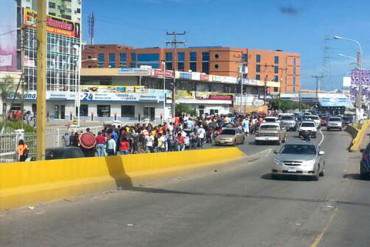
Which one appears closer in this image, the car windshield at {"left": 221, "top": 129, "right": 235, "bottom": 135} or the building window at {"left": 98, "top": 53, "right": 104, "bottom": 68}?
the car windshield at {"left": 221, "top": 129, "right": 235, "bottom": 135}

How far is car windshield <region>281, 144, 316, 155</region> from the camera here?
2494 centimetres

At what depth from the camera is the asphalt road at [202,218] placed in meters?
10.2

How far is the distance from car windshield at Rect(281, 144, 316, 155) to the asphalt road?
405 centimetres

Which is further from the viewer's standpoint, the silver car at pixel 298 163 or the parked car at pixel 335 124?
the parked car at pixel 335 124

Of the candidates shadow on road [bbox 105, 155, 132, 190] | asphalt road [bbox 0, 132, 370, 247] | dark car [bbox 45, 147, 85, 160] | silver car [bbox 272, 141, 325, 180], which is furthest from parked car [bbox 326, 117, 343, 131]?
shadow on road [bbox 105, 155, 132, 190]

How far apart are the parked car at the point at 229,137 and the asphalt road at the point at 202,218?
27.8m

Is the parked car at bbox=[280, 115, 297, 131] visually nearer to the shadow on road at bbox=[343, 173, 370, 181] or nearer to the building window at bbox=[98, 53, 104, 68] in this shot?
the shadow on road at bbox=[343, 173, 370, 181]

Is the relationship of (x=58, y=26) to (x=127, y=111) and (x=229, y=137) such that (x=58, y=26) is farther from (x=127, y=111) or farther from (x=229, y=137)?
(x=229, y=137)

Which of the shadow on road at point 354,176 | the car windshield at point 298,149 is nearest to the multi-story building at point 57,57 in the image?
the shadow on road at point 354,176

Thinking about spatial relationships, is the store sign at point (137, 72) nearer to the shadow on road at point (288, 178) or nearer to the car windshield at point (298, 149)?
the car windshield at point (298, 149)

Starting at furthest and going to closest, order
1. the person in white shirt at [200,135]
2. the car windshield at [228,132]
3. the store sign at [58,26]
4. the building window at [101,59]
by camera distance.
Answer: the building window at [101,59] < the store sign at [58,26] < the car windshield at [228,132] < the person in white shirt at [200,135]

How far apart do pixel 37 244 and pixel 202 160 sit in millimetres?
18676

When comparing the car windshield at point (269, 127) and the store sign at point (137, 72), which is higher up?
the store sign at point (137, 72)

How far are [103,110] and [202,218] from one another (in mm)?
77572
